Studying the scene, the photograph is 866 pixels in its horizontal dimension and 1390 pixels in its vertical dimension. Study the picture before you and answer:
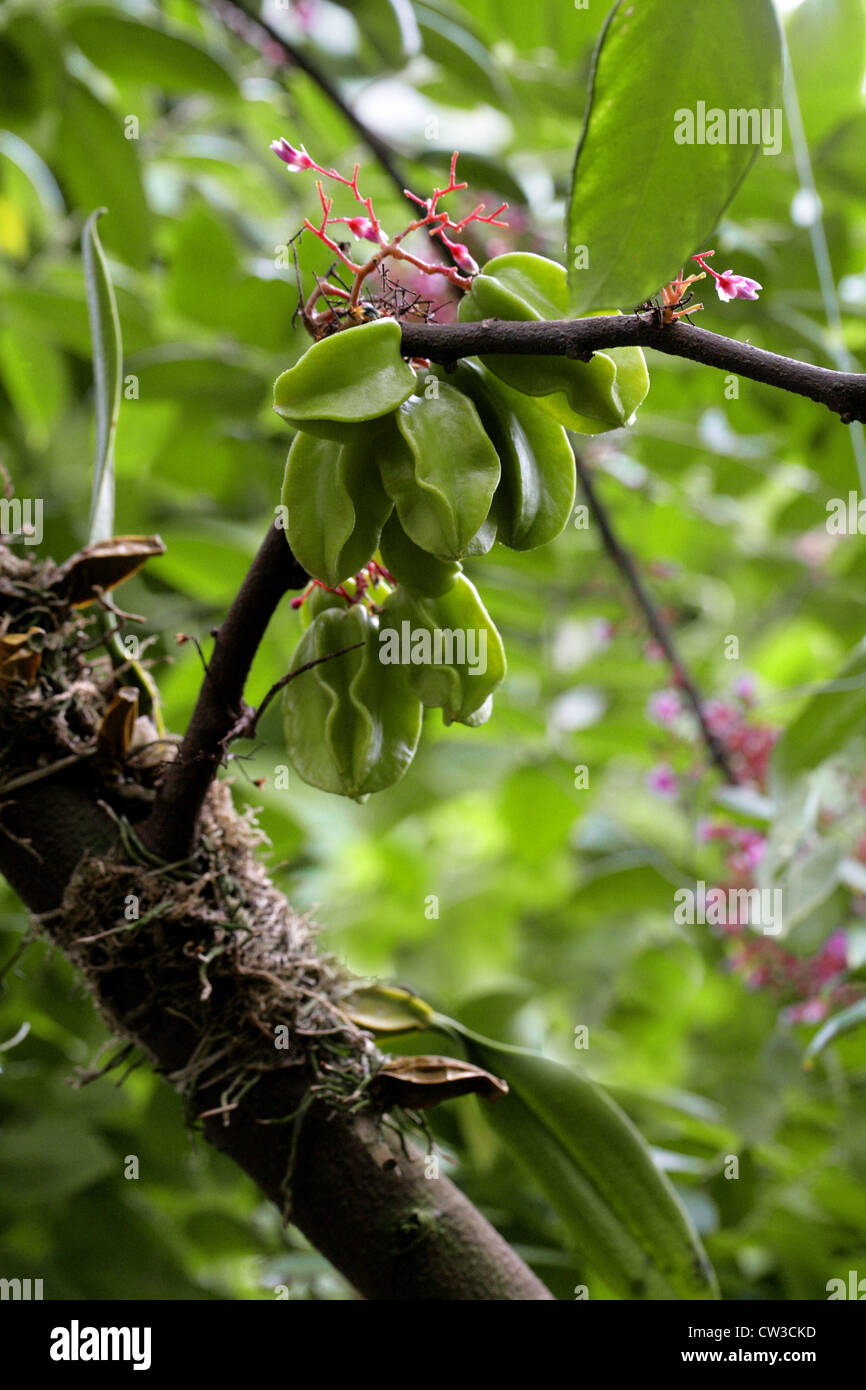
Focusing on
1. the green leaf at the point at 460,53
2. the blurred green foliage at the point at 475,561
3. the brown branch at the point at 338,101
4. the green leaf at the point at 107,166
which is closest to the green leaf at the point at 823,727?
the blurred green foliage at the point at 475,561

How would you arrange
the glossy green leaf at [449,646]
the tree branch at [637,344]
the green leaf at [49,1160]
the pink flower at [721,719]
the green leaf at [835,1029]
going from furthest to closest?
1. the pink flower at [721,719]
2. the green leaf at [49,1160]
3. the green leaf at [835,1029]
4. the glossy green leaf at [449,646]
5. the tree branch at [637,344]

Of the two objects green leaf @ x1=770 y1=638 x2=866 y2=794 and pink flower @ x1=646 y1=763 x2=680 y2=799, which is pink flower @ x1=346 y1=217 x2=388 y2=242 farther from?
pink flower @ x1=646 y1=763 x2=680 y2=799

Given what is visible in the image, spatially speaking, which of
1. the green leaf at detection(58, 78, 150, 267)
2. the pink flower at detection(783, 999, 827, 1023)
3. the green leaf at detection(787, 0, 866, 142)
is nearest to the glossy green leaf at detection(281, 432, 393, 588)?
the pink flower at detection(783, 999, 827, 1023)

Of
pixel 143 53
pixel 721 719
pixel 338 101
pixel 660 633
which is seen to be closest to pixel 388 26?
pixel 338 101

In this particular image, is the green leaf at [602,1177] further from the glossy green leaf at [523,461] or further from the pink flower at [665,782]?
the pink flower at [665,782]

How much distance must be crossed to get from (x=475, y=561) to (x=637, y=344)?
81 centimetres

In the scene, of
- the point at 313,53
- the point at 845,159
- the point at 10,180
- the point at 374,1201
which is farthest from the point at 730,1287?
the point at 10,180

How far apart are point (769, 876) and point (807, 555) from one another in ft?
2.33

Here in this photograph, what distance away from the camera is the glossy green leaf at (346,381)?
40cm

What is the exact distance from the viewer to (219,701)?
0.51 m

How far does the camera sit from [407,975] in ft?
5.26

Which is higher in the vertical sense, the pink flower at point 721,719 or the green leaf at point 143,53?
the green leaf at point 143,53

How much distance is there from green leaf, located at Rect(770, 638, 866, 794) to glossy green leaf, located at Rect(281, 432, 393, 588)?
1.62ft
